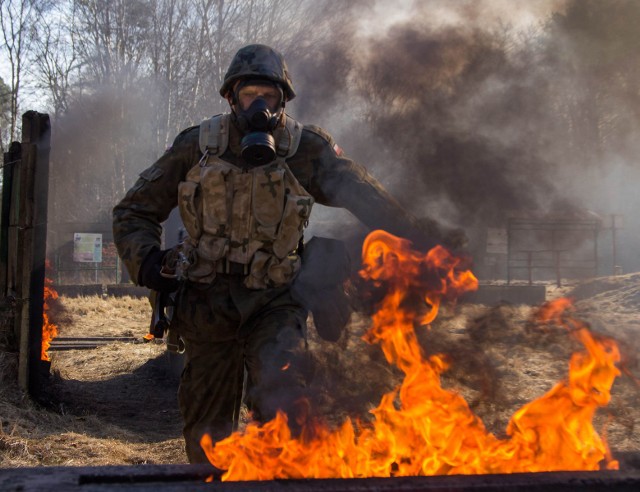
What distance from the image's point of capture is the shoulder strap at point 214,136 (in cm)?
325

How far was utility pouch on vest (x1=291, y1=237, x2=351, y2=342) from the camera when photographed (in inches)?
127

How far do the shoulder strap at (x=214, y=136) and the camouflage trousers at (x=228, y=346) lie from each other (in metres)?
0.61

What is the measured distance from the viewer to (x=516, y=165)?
13.1m

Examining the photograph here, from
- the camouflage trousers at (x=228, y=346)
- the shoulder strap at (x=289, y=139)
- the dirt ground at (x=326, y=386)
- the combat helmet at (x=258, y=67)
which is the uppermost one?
the combat helmet at (x=258, y=67)

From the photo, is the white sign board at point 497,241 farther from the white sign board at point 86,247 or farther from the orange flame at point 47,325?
the white sign board at point 86,247

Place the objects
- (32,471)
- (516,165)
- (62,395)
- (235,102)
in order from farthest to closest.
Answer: (516,165) < (62,395) < (235,102) < (32,471)

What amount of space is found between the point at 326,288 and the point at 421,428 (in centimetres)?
79

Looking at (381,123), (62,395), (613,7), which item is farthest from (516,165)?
(62,395)

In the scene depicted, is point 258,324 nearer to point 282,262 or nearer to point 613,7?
point 282,262

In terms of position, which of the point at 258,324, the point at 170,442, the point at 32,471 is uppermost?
the point at 258,324

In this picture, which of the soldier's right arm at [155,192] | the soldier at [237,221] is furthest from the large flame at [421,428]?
the soldier's right arm at [155,192]

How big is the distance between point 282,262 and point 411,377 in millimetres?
815

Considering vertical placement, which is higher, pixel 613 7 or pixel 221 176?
pixel 613 7

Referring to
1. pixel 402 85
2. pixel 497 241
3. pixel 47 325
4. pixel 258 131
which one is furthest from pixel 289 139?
pixel 497 241
